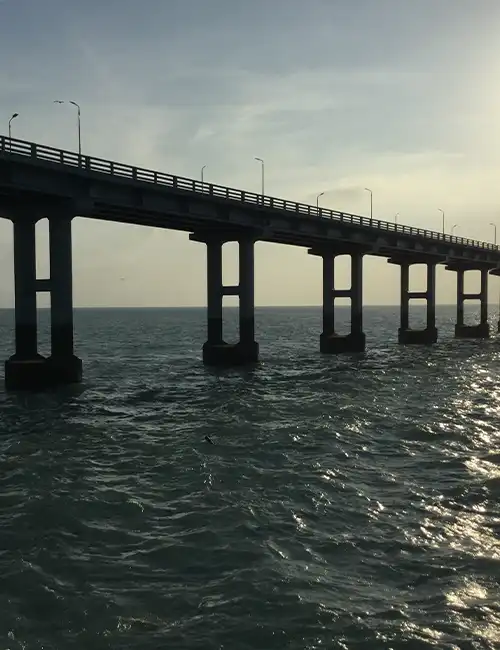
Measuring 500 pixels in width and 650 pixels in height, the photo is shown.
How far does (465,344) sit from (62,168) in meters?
59.7

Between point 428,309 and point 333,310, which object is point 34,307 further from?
point 428,309

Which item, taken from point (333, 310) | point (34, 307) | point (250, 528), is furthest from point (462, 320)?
point (250, 528)

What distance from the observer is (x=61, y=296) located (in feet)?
116

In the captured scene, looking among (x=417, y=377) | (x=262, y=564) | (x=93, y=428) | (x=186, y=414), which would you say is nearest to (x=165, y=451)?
(x=93, y=428)

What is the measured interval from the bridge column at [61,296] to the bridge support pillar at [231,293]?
50.0 feet

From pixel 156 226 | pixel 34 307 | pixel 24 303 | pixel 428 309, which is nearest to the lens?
pixel 24 303

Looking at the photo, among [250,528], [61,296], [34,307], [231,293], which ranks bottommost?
[250,528]

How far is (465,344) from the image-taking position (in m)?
77.9

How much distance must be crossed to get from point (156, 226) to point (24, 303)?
50.9 feet

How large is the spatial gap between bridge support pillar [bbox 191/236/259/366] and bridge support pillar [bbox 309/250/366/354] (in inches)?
559

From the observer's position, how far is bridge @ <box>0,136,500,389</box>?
113 ft

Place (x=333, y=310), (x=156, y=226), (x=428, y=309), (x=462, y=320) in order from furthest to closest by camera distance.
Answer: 1. (x=462, y=320)
2. (x=428, y=309)
3. (x=333, y=310)
4. (x=156, y=226)

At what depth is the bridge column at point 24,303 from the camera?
1359 inches

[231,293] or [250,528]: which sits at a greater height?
[231,293]
